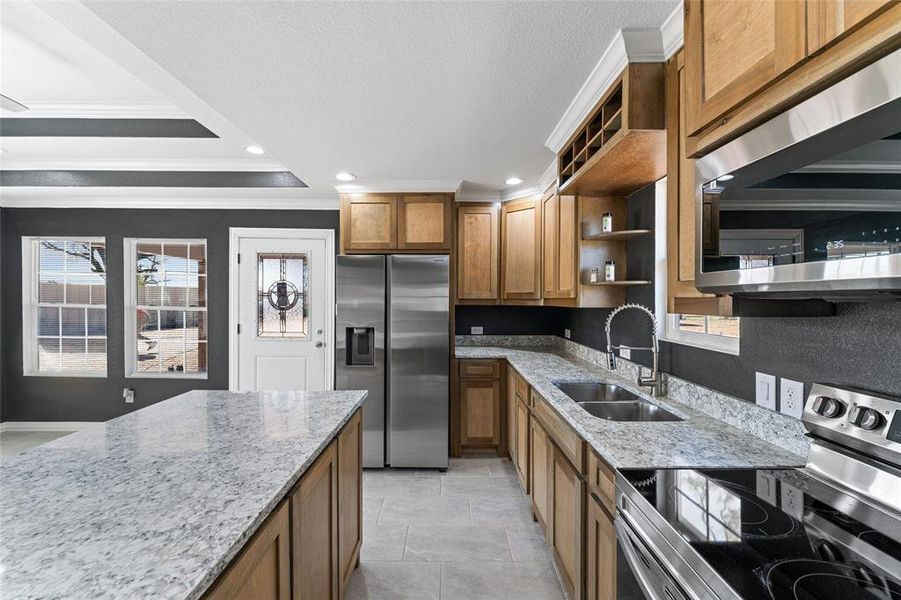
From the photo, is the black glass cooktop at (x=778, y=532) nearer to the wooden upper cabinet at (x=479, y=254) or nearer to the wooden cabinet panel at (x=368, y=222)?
the wooden upper cabinet at (x=479, y=254)

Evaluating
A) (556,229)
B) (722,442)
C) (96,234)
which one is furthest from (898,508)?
(96,234)

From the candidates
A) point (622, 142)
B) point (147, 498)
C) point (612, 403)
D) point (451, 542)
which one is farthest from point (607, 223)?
point (147, 498)

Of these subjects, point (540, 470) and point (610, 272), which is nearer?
point (540, 470)

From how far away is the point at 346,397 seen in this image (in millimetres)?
2078

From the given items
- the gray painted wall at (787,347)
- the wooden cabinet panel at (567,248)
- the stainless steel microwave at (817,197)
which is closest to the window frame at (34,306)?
the wooden cabinet panel at (567,248)

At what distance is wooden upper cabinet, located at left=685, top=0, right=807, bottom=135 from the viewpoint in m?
0.90

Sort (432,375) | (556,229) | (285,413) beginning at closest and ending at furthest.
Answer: (285,413)
(556,229)
(432,375)

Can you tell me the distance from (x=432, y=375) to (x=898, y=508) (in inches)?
111

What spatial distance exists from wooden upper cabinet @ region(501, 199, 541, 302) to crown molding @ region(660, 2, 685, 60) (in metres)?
2.07

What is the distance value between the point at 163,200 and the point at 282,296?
60.9 inches

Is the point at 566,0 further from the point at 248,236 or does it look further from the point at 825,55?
the point at 248,236

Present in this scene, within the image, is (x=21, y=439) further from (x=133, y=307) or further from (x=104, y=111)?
(x=104, y=111)

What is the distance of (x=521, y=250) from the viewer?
374 centimetres

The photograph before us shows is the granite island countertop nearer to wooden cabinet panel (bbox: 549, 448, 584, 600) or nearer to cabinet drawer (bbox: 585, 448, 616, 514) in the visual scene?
cabinet drawer (bbox: 585, 448, 616, 514)
